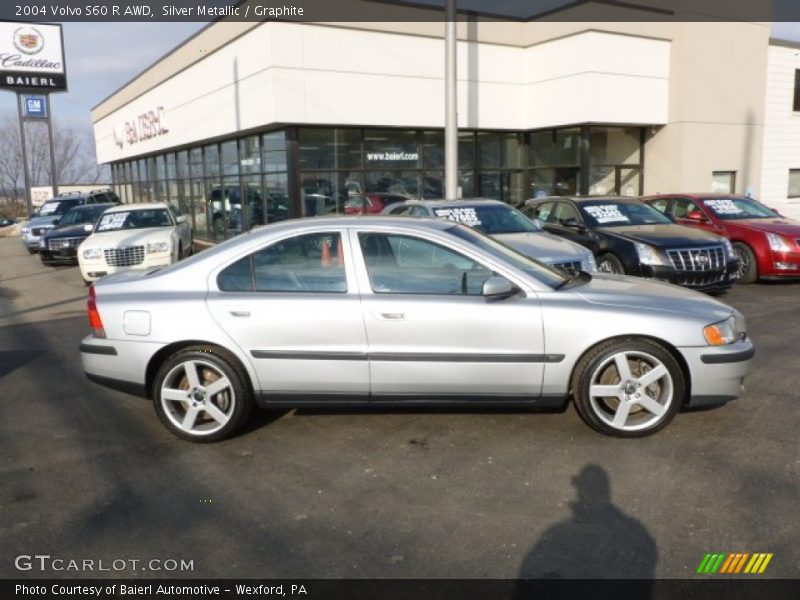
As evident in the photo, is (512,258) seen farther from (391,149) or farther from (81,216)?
(81,216)

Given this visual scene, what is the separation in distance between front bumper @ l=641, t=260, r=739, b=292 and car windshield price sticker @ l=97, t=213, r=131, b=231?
10.1 meters

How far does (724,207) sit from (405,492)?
9.94 metres

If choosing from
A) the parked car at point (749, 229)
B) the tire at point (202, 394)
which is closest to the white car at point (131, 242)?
the tire at point (202, 394)

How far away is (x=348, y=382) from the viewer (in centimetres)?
454

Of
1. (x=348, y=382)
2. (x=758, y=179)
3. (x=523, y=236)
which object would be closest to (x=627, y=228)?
(x=523, y=236)

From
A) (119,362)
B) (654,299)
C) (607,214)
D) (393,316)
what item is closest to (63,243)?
(607,214)

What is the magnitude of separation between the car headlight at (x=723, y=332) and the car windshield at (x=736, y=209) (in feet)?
24.9

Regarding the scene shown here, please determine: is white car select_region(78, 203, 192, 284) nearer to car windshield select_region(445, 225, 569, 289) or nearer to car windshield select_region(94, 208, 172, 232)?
car windshield select_region(94, 208, 172, 232)

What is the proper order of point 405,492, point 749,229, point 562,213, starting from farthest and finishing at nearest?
point 562,213 → point 749,229 → point 405,492

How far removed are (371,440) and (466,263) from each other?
4.54 ft

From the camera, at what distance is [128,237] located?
12570 mm

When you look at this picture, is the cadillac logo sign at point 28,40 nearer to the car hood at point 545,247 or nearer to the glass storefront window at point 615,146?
the glass storefront window at point 615,146

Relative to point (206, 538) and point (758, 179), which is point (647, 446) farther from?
point (758, 179)

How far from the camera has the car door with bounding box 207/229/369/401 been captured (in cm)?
448
